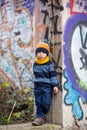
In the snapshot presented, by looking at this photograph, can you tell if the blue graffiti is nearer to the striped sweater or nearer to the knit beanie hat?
the striped sweater

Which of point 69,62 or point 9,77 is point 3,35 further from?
point 69,62

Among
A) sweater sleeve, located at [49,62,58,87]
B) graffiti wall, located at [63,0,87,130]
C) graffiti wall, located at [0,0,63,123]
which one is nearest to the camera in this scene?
sweater sleeve, located at [49,62,58,87]

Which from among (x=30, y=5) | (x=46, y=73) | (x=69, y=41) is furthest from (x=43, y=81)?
(x=30, y=5)

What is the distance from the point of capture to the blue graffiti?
5531mm

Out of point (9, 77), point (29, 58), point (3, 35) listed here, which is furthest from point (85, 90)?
point (3, 35)

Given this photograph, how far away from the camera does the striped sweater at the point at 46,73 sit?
546 centimetres

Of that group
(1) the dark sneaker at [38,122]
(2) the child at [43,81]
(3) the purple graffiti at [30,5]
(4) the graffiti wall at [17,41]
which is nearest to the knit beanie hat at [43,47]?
(2) the child at [43,81]

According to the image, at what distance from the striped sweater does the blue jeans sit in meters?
0.08

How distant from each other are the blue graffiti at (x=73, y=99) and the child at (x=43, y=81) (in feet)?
0.67

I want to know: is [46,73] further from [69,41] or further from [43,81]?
[69,41]

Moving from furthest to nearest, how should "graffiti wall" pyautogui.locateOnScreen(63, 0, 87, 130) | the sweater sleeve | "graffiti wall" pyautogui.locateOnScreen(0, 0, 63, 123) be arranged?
"graffiti wall" pyautogui.locateOnScreen(0, 0, 63, 123)
"graffiti wall" pyautogui.locateOnScreen(63, 0, 87, 130)
the sweater sleeve

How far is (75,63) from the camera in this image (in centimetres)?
568

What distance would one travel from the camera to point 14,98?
280 inches

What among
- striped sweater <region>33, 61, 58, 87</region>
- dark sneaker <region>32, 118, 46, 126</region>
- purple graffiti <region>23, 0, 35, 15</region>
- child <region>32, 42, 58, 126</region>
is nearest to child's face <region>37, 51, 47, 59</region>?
child <region>32, 42, 58, 126</region>
